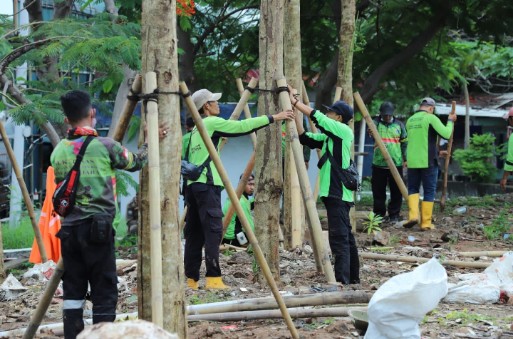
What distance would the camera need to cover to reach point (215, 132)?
8.08 metres

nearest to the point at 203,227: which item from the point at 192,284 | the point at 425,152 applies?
the point at 192,284

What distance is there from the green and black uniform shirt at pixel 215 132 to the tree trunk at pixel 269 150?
454mm

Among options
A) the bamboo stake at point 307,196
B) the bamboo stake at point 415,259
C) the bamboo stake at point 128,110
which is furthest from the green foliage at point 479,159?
the bamboo stake at point 128,110

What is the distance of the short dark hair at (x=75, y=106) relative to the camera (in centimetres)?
584

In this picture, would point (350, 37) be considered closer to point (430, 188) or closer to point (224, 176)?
point (430, 188)

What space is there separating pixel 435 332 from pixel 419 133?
756 centimetres

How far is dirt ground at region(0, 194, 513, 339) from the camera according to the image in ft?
21.6

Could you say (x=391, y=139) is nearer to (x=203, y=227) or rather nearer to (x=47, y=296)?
(x=203, y=227)

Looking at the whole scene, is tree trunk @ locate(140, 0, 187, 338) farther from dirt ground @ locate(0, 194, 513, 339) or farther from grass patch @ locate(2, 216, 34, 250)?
grass patch @ locate(2, 216, 34, 250)

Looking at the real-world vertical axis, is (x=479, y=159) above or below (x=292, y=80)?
below

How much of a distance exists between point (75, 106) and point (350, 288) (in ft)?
12.1

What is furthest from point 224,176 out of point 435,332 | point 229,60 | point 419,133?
point 229,60

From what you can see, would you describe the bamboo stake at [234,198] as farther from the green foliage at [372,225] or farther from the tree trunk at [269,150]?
the green foliage at [372,225]

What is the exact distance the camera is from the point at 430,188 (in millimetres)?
13820
